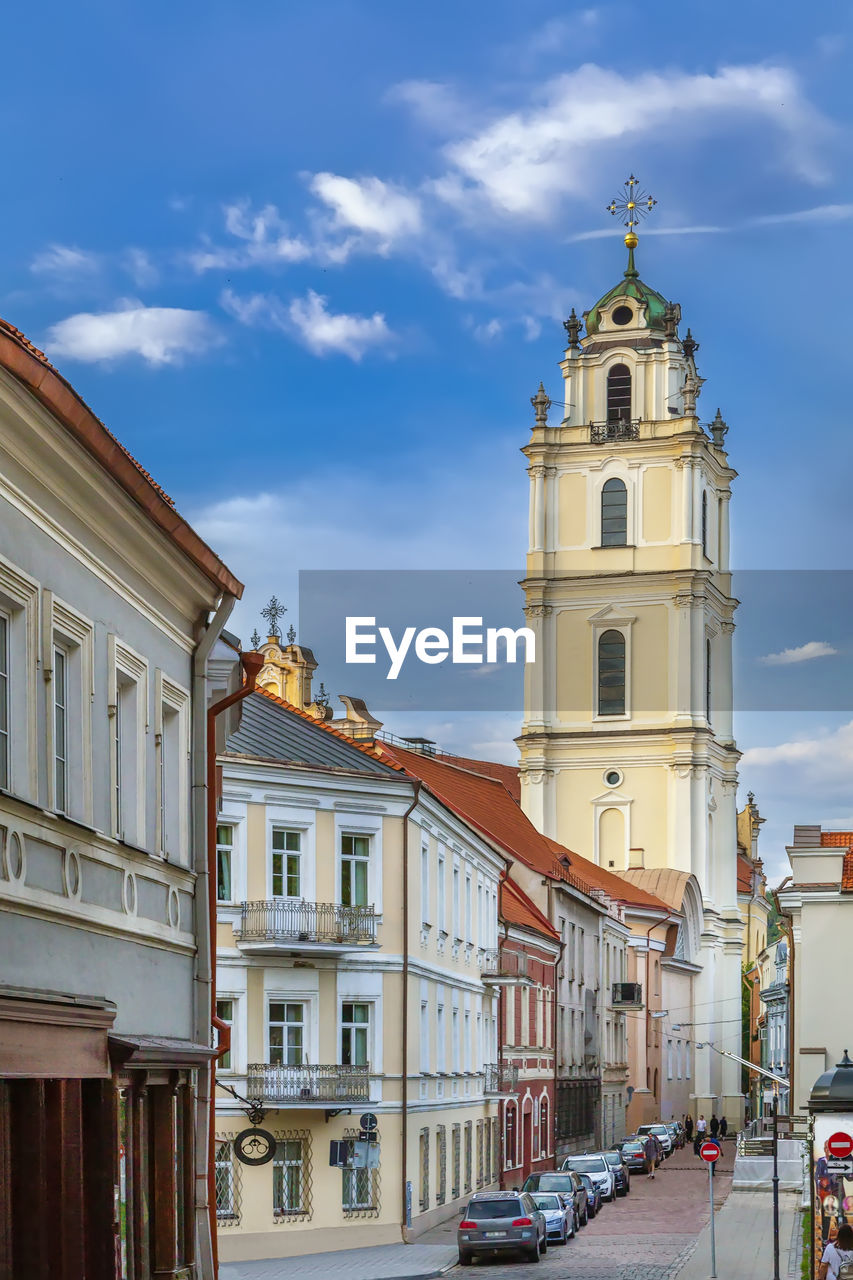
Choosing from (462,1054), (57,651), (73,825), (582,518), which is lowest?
(462,1054)

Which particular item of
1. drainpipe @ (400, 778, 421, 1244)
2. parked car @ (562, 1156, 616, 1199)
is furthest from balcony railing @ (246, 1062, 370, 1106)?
parked car @ (562, 1156, 616, 1199)

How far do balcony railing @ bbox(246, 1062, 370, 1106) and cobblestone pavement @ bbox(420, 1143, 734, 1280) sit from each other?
3548 millimetres

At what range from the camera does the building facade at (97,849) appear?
13.1 metres

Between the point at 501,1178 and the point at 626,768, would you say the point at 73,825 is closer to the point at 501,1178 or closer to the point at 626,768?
the point at 501,1178

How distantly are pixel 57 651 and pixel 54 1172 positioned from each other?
3.51 m

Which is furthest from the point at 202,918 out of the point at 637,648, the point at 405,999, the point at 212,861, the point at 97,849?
the point at 637,648

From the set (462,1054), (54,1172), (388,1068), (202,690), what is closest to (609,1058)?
(462,1054)

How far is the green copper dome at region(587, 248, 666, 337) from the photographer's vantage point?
110m

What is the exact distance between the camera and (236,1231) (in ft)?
115

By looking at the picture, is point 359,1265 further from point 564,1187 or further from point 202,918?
point 202,918

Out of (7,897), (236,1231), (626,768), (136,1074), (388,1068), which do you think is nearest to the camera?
(7,897)

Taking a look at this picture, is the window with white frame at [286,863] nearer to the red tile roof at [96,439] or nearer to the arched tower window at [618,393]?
the red tile roof at [96,439]

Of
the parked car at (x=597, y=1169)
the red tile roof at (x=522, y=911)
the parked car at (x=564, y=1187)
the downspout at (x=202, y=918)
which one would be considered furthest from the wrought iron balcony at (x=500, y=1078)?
the downspout at (x=202, y=918)

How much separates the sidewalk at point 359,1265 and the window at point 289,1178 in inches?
33.4
